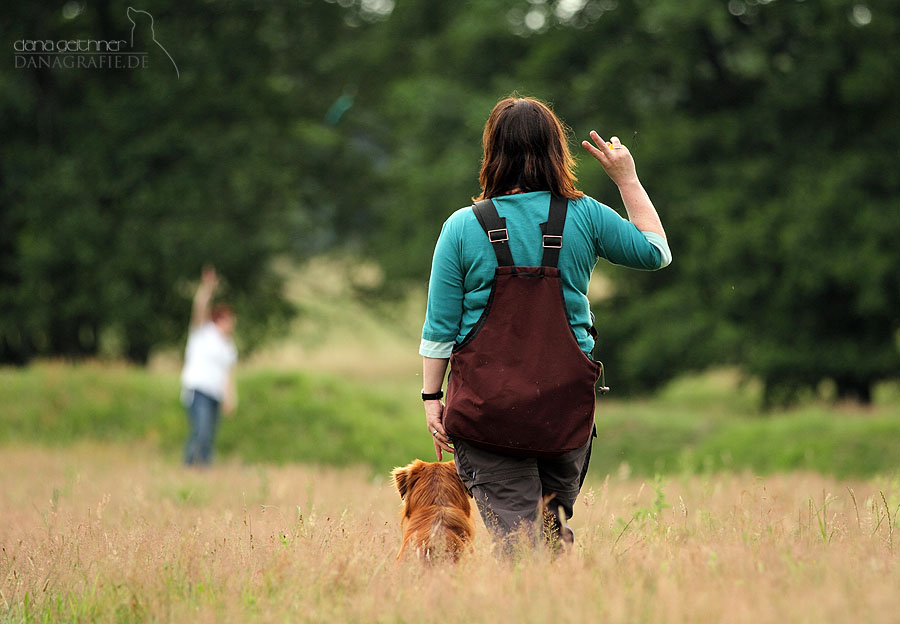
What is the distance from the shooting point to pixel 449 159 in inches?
833

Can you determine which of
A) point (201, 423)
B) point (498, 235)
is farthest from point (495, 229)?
point (201, 423)

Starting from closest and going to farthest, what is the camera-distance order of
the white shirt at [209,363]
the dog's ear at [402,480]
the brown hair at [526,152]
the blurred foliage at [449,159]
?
the brown hair at [526,152] < the dog's ear at [402,480] < the white shirt at [209,363] < the blurred foliage at [449,159]

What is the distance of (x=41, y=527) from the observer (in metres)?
5.50

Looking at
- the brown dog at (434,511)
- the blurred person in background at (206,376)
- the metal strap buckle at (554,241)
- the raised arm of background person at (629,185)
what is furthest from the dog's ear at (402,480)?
the blurred person in background at (206,376)

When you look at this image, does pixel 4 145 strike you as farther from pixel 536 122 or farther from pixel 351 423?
pixel 536 122

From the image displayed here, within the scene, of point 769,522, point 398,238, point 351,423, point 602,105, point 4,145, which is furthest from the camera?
point 398,238

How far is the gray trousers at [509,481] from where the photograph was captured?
3.81 m

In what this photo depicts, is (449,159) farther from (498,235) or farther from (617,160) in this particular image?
(498,235)

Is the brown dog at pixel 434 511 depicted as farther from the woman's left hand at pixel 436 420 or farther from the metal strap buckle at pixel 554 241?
the metal strap buckle at pixel 554 241

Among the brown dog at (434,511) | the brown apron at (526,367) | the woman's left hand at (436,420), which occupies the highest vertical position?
the brown apron at (526,367)

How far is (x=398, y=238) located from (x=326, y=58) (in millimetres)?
5674

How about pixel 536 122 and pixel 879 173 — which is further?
pixel 879 173

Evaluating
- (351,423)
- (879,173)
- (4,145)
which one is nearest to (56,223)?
(4,145)

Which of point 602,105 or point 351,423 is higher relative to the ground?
point 602,105
